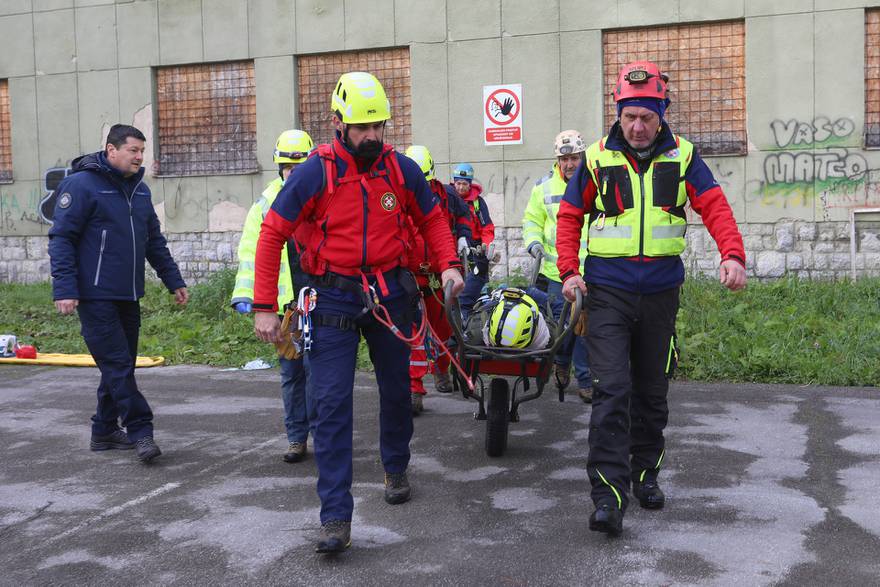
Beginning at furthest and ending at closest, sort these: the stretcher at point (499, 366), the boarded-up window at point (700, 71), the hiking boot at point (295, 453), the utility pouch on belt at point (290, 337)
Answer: the boarded-up window at point (700, 71), the hiking boot at point (295, 453), the stretcher at point (499, 366), the utility pouch on belt at point (290, 337)

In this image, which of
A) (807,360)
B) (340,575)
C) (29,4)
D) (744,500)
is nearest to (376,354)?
(340,575)

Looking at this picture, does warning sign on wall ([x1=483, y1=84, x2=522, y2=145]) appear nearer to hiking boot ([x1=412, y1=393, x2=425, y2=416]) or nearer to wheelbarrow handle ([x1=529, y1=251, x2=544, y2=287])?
wheelbarrow handle ([x1=529, y1=251, x2=544, y2=287])

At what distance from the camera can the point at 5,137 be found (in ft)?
56.0

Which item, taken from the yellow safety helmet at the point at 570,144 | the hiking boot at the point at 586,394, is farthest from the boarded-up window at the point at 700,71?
the hiking boot at the point at 586,394

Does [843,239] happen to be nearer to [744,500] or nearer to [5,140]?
[744,500]

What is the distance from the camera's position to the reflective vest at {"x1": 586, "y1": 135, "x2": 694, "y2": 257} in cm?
492

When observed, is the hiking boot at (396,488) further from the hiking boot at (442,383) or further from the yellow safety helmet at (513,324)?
the hiking boot at (442,383)

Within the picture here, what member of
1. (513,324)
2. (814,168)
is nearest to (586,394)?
(513,324)

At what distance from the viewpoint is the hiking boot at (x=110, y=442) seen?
6938 millimetres

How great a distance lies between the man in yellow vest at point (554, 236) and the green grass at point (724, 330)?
4.86 feet

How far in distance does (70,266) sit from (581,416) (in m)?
3.81

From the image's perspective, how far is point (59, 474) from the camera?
6309 mm

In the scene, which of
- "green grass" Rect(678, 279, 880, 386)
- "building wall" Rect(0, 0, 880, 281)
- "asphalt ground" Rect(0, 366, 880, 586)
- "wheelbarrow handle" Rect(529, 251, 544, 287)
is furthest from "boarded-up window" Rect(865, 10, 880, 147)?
"wheelbarrow handle" Rect(529, 251, 544, 287)

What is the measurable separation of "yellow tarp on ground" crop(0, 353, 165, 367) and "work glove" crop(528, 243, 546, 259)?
5022 mm
